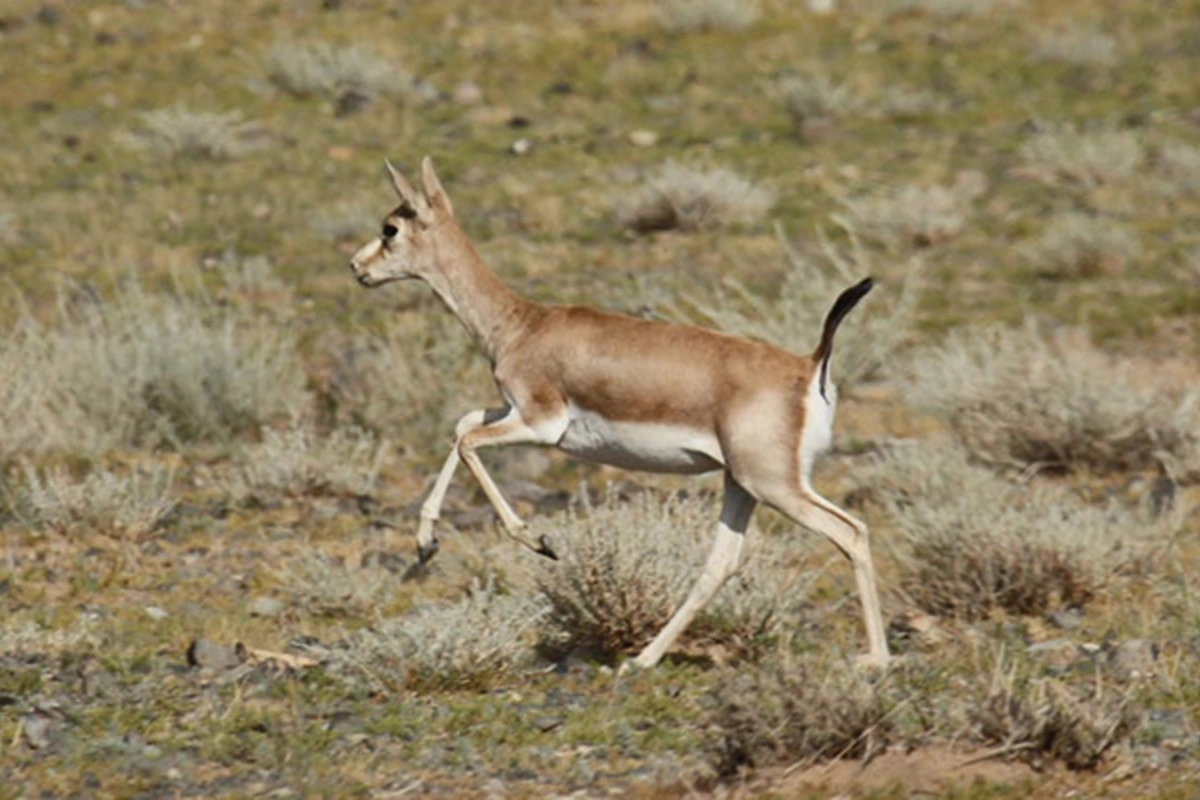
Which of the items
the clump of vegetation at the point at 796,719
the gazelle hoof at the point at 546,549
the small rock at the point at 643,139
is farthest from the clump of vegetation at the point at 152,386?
the small rock at the point at 643,139

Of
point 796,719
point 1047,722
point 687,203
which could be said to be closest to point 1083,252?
point 687,203

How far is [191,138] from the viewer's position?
21219 millimetres

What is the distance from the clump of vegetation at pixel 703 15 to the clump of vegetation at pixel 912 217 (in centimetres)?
707

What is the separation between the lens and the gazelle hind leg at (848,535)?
855cm

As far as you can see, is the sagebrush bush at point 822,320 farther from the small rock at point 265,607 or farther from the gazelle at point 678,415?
the gazelle at point 678,415

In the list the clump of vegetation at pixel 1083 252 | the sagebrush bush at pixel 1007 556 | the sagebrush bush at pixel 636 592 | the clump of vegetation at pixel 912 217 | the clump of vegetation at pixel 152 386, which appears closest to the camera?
the sagebrush bush at pixel 636 592

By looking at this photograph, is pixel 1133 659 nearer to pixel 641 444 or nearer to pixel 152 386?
pixel 641 444

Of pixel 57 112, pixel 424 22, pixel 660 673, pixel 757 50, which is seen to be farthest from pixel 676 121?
pixel 660 673

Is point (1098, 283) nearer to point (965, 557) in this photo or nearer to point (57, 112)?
point (965, 557)

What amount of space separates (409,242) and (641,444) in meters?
1.85

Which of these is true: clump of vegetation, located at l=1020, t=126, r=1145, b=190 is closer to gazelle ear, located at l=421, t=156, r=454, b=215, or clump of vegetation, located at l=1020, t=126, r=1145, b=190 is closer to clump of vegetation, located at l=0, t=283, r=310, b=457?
clump of vegetation, located at l=0, t=283, r=310, b=457

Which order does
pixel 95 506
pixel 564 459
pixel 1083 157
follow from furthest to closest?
1. pixel 1083 157
2. pixel 564 459
3. pixel 95 506

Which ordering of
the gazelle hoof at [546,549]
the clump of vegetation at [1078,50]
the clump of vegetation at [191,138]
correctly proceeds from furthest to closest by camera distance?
the clump of vegetation at [1078,50] < the clump of vegetation at [191,138] < the gazelle hoof at [546,549]

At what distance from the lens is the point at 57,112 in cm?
2270
